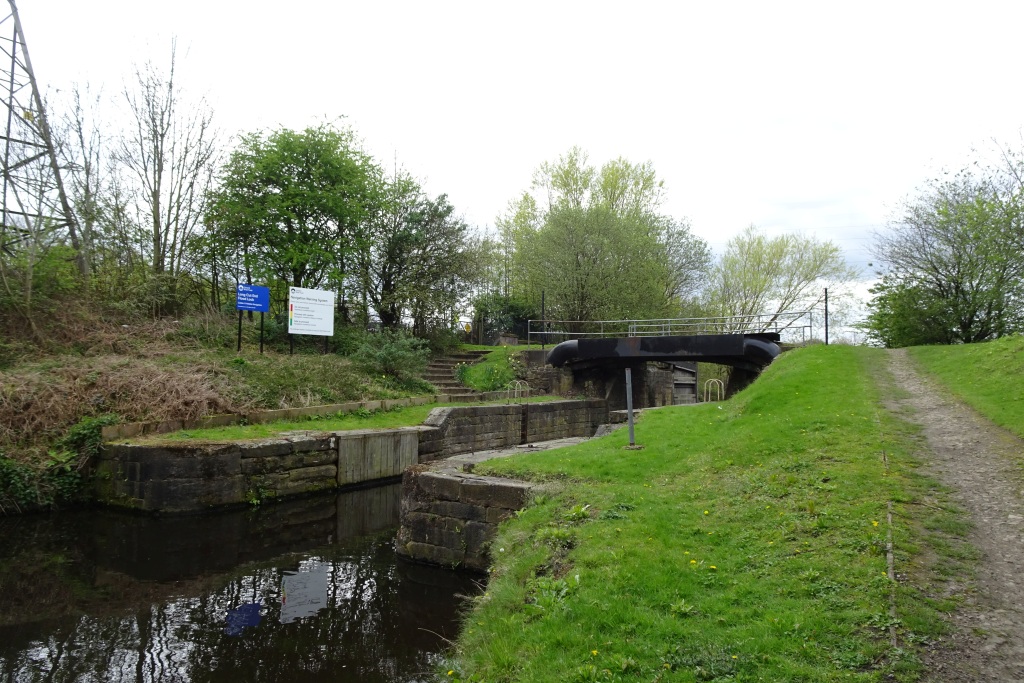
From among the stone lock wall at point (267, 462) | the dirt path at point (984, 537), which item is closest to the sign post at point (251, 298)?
the stone lock wall at point (267, 462)

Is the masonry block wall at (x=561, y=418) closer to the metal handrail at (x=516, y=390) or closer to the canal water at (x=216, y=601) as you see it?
the metal handrail at (x=516, y=390)

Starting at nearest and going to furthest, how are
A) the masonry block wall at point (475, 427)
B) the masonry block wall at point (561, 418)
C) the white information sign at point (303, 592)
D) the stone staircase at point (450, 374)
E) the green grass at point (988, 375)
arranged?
the white information sign at point (303, 592) < the green grass at point (988, 375) < the masonry block wall at point (475, 427) < the masonry block wall at point (561, 418) < the stone staircase at point (450, 374)

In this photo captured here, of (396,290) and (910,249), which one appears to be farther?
(396,290)

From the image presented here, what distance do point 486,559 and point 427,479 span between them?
4.43 ft

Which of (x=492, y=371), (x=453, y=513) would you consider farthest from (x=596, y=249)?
(x=453, y=513)

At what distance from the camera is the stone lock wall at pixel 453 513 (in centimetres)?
752

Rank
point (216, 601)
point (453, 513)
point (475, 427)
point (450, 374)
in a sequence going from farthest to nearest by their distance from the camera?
point (450, 374)
point (475, 427)
point (453, 513)
point (216, 601)

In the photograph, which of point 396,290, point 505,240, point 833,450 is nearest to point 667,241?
point 505,240

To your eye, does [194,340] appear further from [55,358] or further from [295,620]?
[295,620]

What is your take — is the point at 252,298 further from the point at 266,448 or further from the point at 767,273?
the point at 767,273

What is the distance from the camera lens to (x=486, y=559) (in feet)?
24.6

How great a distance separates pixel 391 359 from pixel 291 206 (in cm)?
649

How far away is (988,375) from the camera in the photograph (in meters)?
12.2

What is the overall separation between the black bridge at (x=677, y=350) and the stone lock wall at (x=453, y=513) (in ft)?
45.0
